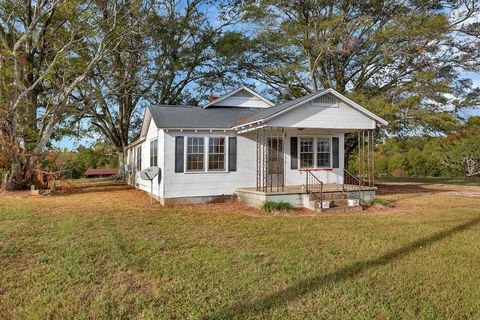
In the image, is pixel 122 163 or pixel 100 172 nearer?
pixel 122 163

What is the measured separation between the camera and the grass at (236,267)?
3584 mm

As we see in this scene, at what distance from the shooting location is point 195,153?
11953 millimetres

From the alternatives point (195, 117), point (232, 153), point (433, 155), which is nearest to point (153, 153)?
point (195, 117)

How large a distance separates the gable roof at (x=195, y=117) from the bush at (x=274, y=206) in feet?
11.9

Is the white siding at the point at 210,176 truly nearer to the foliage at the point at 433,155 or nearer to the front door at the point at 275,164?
the front door at the point at 275,164

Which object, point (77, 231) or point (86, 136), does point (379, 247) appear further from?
point (86, 136)

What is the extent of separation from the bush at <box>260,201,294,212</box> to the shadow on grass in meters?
4.37

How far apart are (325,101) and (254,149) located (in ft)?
10.8

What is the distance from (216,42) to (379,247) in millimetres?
20948

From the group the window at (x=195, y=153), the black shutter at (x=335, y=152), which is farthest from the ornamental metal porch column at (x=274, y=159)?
the black shutter at (x=335, y=152)

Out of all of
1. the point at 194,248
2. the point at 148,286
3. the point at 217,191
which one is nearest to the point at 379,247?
the point at 194,248

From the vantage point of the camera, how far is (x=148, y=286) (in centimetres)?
414

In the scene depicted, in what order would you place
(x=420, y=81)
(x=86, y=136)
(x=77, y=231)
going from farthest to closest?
(x=86, y=136)
(x=420, y=81)
(x=77, y=231)

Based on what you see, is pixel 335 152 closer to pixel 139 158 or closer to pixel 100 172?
pixel 139 158
